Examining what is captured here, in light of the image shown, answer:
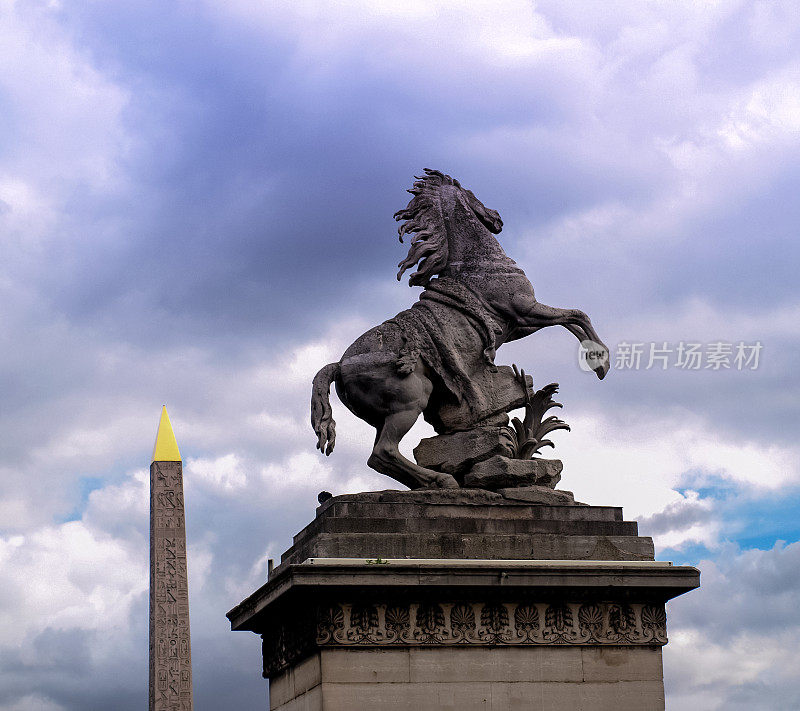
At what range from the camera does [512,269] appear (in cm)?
1817

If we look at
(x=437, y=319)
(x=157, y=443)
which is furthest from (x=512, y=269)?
(x=157, y=443)

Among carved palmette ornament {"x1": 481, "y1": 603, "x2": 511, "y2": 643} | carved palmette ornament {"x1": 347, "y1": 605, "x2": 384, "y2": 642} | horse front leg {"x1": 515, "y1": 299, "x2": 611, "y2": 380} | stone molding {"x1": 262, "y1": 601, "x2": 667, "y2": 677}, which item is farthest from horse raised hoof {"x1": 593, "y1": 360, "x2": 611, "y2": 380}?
carved palmette ornament {"x1": 347, "y1": 605, "x2": 384, "y2": 642}

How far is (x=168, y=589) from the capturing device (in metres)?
44.3

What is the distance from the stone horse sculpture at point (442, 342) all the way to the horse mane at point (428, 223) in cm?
1

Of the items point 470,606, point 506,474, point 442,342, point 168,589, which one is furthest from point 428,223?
point 168,589

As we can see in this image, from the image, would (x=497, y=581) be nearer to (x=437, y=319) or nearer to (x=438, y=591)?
(x=438, y=591)

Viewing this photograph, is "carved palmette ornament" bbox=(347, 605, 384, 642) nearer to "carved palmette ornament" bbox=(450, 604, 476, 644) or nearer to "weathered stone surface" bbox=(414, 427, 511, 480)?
"carved palmette ornament" bbox=(450, 604, 476, 644)

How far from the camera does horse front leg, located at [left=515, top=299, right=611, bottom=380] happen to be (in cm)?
1788

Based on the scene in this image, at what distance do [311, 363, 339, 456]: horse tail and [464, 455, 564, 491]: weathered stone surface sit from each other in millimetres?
1499

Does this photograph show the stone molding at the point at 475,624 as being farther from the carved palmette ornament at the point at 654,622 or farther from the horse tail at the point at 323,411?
the horse tail at the point at 323,411

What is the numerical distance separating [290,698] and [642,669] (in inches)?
141

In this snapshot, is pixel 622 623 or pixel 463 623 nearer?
pixel 463 623

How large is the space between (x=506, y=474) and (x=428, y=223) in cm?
309

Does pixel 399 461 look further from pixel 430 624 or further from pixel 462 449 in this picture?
pixel 430 624
